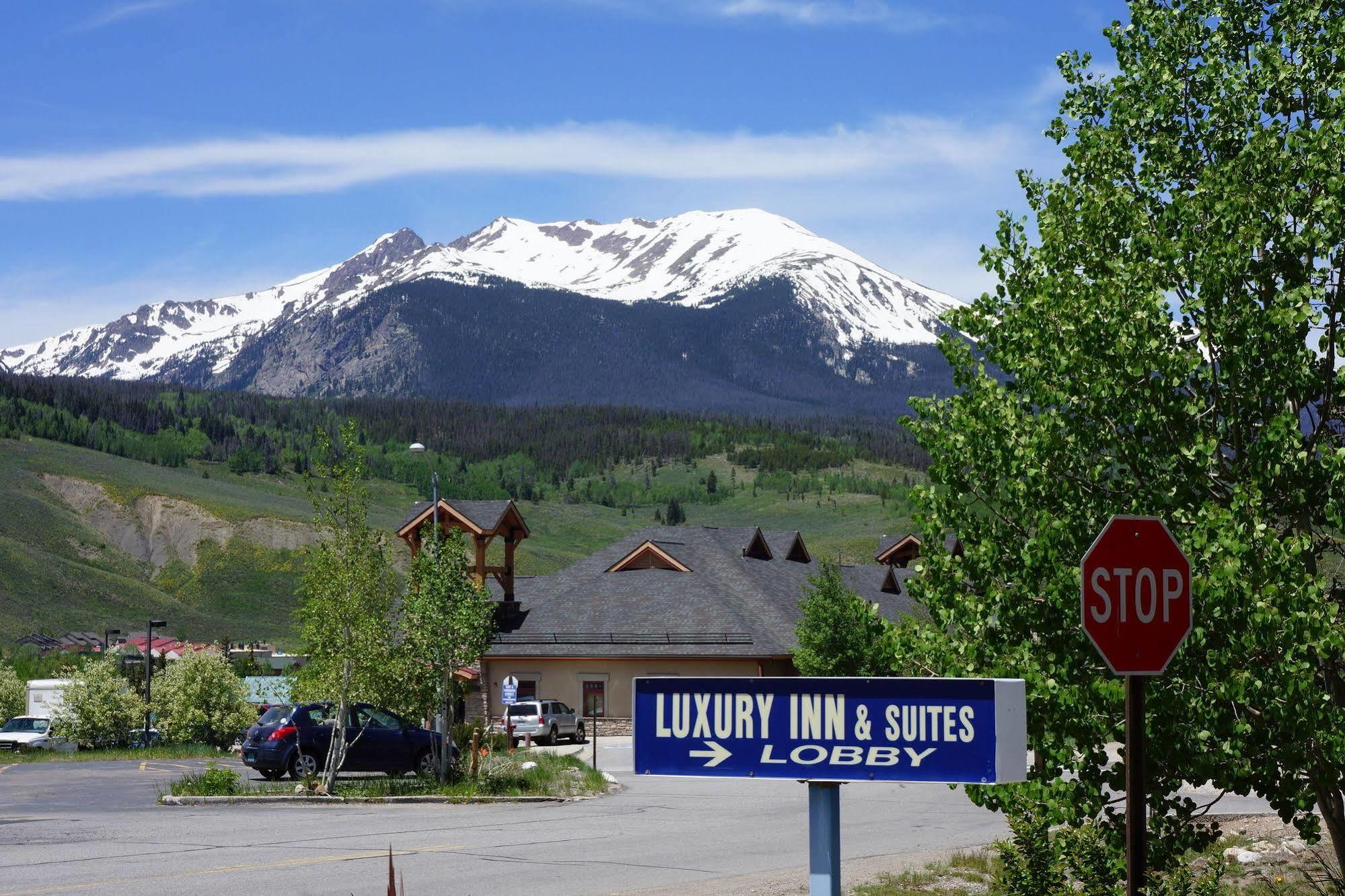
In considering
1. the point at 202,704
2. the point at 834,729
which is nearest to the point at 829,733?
the point at 834,729

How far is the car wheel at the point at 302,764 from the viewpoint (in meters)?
31.9

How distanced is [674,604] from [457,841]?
122ft

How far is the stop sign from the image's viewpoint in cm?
650

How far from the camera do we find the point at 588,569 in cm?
6412

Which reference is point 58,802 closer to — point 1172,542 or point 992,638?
point 992,638

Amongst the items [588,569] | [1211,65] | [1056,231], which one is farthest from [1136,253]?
[588,569]

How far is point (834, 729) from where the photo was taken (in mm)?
6141

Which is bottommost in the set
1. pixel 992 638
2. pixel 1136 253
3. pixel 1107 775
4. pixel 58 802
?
pixel 58 802

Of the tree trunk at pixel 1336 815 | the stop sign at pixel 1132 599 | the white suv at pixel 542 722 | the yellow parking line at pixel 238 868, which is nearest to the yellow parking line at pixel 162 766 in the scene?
the white suv at pixel 542 722

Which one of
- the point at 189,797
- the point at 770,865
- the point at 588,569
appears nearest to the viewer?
the point at 770,865

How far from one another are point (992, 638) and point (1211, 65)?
513 centimetres

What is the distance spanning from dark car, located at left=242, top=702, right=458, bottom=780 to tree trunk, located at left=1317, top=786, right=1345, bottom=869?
23.4 m

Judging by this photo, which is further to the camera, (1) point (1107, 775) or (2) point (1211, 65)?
(2) point (1211, 65)

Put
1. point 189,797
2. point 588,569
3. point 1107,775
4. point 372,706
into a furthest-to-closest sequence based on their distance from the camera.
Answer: point 588,569, point 372,706, point 189,797, point 1107,775
